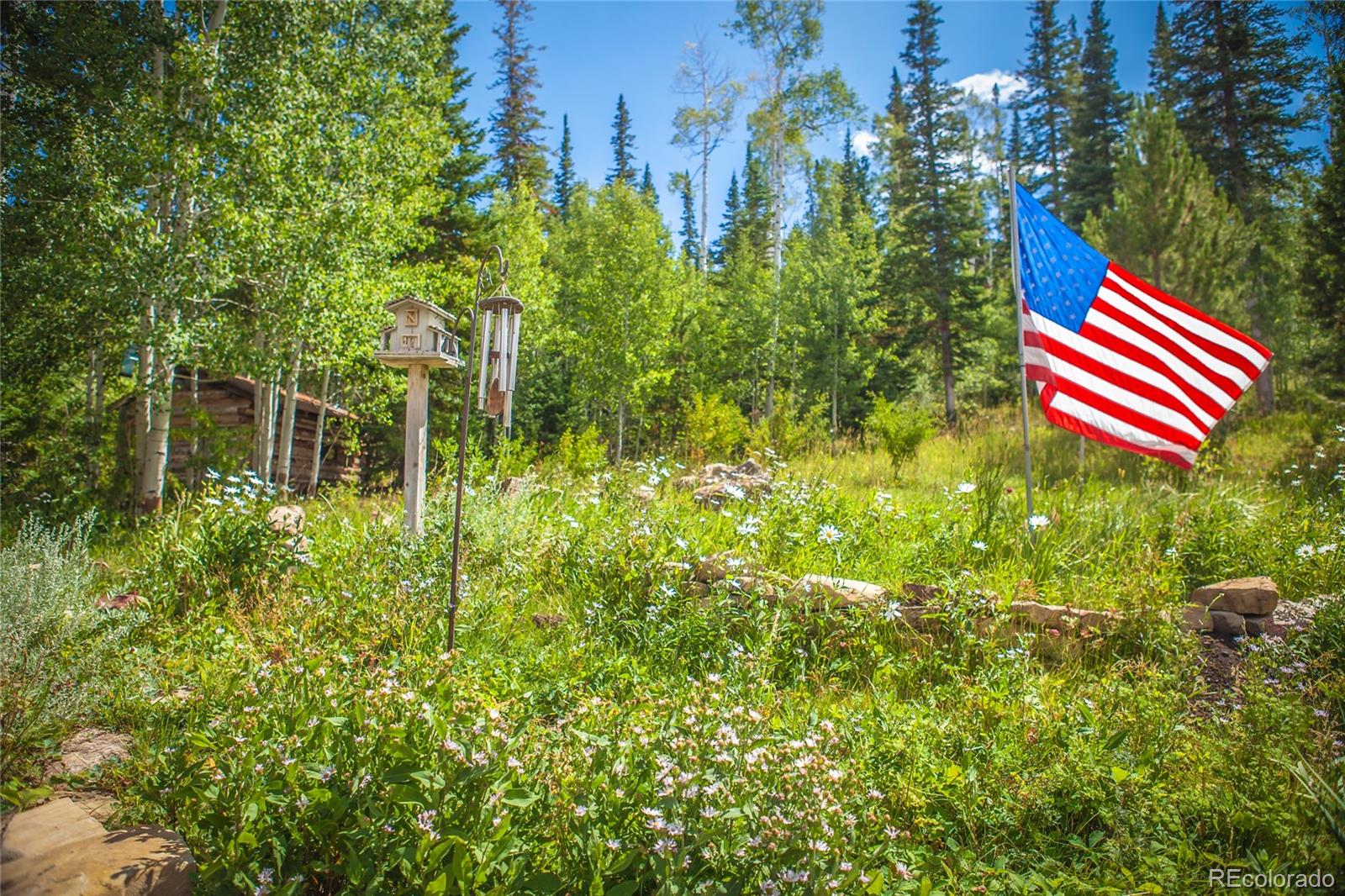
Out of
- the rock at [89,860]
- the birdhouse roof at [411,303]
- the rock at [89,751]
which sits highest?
the birdhouse roof at [411,303]

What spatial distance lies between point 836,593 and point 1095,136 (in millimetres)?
26756

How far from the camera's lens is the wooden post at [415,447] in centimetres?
516

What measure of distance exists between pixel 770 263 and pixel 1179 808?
74.9 ft

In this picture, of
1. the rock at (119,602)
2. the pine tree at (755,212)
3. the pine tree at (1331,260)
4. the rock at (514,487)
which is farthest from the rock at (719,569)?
the pine tree at (755,212)

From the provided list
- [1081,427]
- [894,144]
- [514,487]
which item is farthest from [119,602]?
[894,144]

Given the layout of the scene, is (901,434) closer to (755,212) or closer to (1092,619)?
(1092,619)

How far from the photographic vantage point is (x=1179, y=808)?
247 cm

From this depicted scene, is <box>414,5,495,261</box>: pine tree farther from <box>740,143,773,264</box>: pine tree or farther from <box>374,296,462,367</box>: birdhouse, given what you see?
<box>740,143,773,264</box>: pine tree

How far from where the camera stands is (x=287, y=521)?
5.07 meters

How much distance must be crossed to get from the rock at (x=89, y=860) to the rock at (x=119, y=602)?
2306mm

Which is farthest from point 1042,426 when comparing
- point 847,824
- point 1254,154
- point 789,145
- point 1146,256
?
point 847,824

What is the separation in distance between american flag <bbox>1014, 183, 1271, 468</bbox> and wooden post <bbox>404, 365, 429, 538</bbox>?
4.94 m

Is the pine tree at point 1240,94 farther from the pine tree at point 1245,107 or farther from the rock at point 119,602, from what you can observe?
the rock at point 119,602

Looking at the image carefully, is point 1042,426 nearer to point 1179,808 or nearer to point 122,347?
point 1179,808
